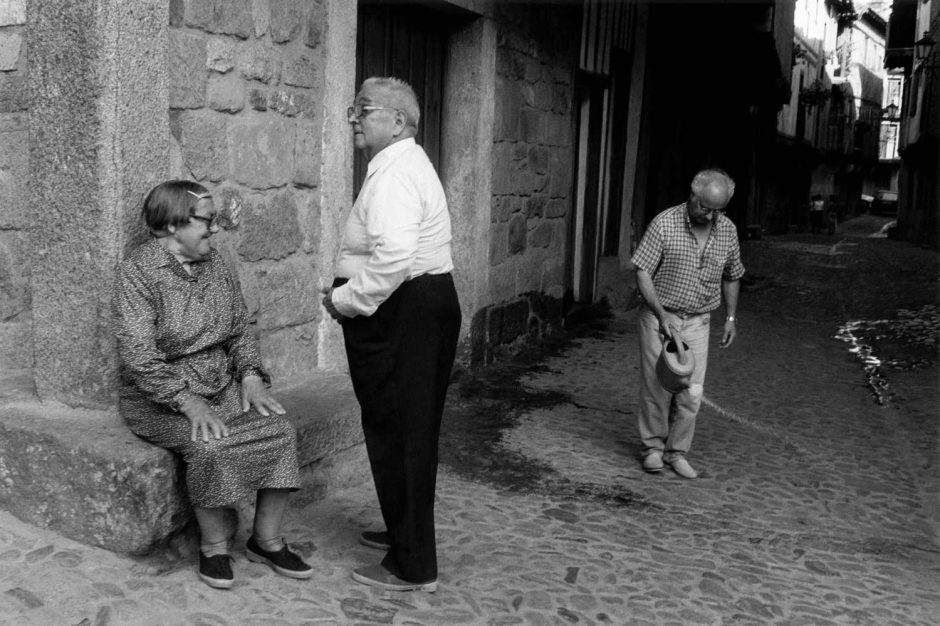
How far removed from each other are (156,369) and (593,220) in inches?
264

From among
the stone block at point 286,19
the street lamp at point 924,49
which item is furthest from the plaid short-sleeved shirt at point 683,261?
the street lamp at point 924,49

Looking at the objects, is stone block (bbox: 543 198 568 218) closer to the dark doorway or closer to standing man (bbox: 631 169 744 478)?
the dark doorway

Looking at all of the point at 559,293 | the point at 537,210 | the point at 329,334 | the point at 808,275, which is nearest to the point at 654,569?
the point at 329,334

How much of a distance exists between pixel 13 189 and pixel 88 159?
0.71 m

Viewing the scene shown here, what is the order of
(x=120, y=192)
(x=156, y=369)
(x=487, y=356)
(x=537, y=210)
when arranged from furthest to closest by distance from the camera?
(x=537, y=210)
(x=487, y=356)
(x=120, y=192)
(x=156, y=369)

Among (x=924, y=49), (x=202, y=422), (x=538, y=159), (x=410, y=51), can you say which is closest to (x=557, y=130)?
(x=538, y=159)

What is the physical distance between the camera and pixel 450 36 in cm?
639

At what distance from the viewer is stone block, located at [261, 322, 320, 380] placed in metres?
4.27

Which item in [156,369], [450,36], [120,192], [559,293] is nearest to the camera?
[156,369]

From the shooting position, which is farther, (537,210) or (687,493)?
(537,210)

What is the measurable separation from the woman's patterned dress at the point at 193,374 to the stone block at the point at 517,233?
156 inches

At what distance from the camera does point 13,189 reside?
3838 millimetres

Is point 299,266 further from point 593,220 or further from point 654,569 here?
point 593,220

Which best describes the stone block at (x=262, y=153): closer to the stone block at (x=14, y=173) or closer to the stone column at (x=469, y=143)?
the stone block at (x=14, y=173)
